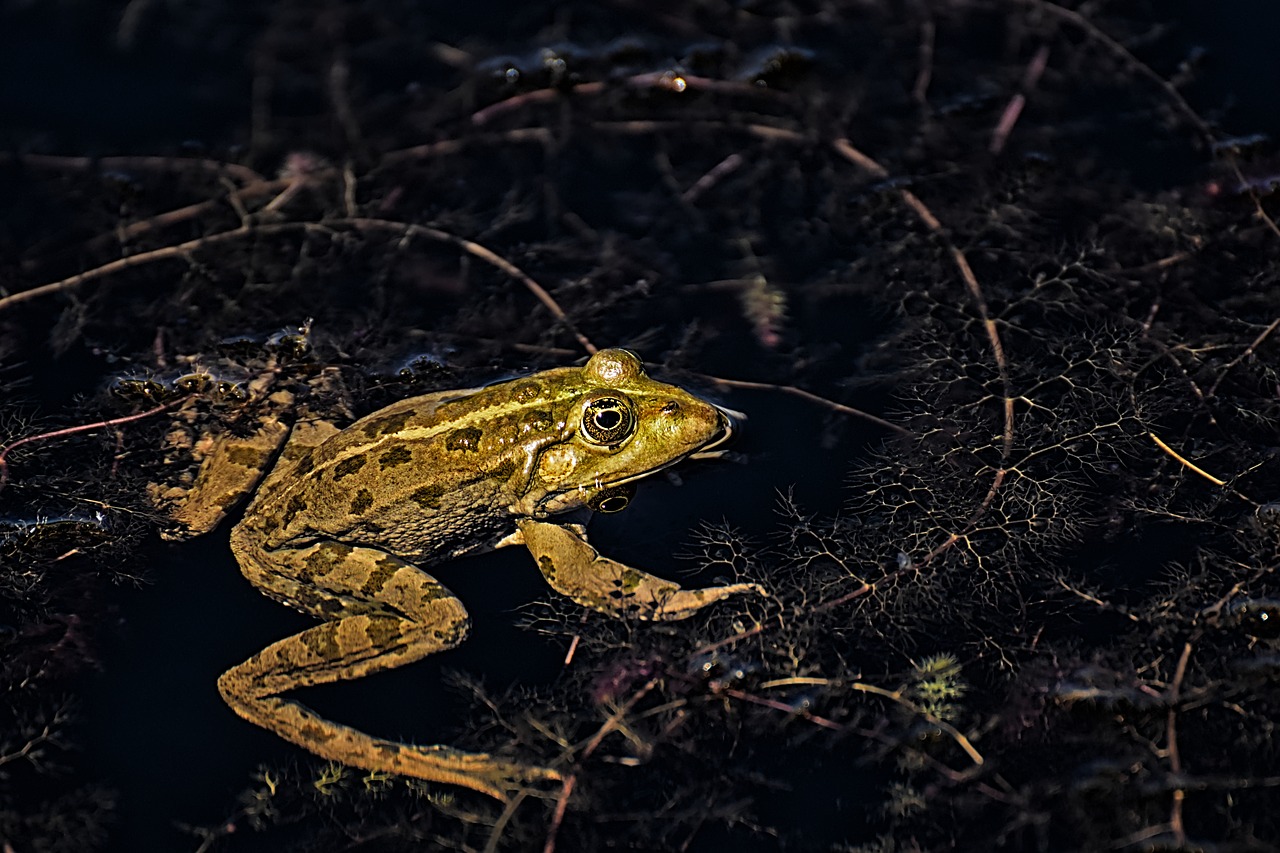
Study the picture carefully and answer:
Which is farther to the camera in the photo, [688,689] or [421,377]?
[421,377]

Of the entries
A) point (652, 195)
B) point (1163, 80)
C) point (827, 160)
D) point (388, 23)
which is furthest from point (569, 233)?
point (1163, 80)

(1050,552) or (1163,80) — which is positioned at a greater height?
(1163,80)

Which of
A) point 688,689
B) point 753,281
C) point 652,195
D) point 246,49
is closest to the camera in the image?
point 688,689

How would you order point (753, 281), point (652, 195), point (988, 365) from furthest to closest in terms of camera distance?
point (652, 195) < point (753, 281) < point (988, 365)

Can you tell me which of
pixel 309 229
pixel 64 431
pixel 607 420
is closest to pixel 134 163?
pixel 309 229

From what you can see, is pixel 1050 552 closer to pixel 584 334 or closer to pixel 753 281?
pixel 753 281

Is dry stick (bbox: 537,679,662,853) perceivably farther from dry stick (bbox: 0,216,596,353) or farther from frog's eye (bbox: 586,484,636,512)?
dry stick (bbox: 0,216,596,353)

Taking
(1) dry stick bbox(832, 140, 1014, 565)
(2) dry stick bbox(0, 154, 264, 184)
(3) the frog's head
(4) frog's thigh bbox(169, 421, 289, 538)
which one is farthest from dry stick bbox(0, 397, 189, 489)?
(1) dry stick bbox(832, 140, 1014, 565)
